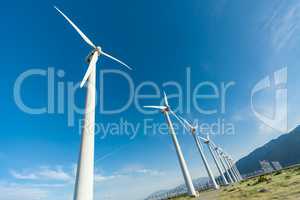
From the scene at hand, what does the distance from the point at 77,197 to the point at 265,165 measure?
16260 centimetres

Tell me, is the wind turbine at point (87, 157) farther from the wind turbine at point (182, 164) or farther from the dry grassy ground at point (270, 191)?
the wind turbine at point (182, 164)

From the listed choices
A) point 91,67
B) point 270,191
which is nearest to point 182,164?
point 270,191

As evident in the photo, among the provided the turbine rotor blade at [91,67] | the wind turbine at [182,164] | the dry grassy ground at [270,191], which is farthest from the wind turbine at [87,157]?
the wind turbine at [182,164]

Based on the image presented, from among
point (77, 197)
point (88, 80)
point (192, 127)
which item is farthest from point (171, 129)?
point (77, 197)

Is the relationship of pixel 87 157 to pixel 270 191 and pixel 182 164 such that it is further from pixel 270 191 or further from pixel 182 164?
pixel 182 164

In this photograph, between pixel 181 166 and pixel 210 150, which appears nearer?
pixel 181 166

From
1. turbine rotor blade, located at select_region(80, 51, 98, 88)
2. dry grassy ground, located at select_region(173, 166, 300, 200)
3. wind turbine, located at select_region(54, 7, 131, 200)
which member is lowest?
dry grassy ground, located at select_region(173, 166, 300, 200)

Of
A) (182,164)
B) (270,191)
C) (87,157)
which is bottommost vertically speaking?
(270,191)

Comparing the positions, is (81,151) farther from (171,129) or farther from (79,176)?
(171,129)

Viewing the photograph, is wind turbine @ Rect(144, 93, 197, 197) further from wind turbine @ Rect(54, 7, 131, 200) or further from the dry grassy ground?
wind turbine @ Rect(54, 7, 131, 200)

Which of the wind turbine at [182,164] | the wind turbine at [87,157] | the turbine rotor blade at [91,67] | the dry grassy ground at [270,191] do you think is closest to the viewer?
the wind turbine at [87,157]

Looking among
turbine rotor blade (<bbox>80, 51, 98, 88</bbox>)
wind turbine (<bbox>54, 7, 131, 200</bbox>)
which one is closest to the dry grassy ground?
wind turbine (<bbox>54, 7, 131, 200</bbox>)

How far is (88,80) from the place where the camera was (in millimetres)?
29125

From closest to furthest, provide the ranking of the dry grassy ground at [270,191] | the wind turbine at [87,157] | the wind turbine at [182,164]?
the wind turbine at [87,157] < the dry grassy ground at [270,191] < the wind turbine at [182,164]
